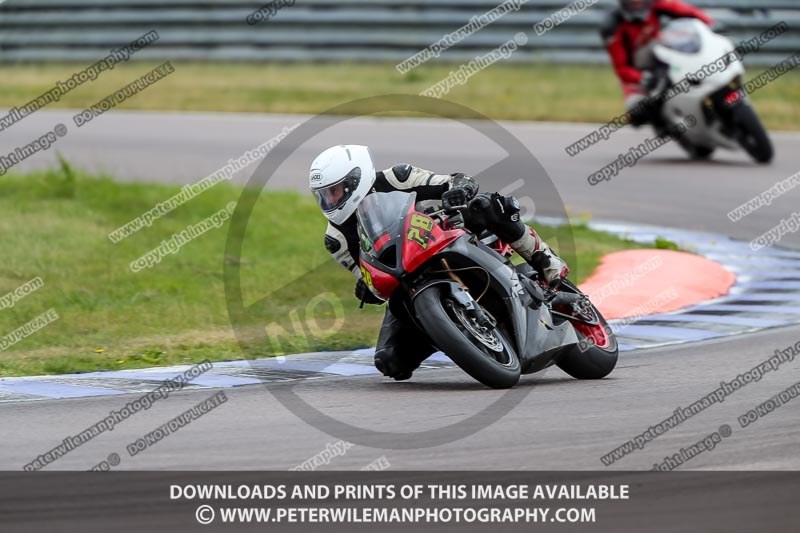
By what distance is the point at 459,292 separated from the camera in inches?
277

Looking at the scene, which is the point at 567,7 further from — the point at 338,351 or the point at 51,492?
the point at 51,492

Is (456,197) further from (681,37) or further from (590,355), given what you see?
(681,37)

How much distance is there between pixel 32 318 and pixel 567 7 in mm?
14457

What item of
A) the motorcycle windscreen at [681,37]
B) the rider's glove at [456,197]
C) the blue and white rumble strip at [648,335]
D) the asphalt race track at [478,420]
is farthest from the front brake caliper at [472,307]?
the motorcycle windscreen at [681,37]

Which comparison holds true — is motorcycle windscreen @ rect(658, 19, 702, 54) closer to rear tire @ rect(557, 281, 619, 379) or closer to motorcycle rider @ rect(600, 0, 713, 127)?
motorcycle rider @ rect(600, 0, 713, 127)

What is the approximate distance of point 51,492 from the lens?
17.7ft

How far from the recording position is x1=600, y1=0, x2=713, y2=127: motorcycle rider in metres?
16.4

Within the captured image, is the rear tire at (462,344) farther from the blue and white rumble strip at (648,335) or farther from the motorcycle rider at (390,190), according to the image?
the blue and white rumble strip at (648,335)

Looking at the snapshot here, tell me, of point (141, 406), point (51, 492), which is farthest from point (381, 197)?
point (51, 492)

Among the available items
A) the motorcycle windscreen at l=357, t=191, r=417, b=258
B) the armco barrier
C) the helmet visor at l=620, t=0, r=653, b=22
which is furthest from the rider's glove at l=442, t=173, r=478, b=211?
the armco barrier

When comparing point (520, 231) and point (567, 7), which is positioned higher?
point (520, 231)

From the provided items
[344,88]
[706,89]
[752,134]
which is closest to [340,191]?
[706,89]

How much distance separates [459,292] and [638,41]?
33.7 feet

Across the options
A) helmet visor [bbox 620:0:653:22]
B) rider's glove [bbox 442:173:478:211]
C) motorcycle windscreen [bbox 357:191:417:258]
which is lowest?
helmet visor [bbox 620:0:653:22]
